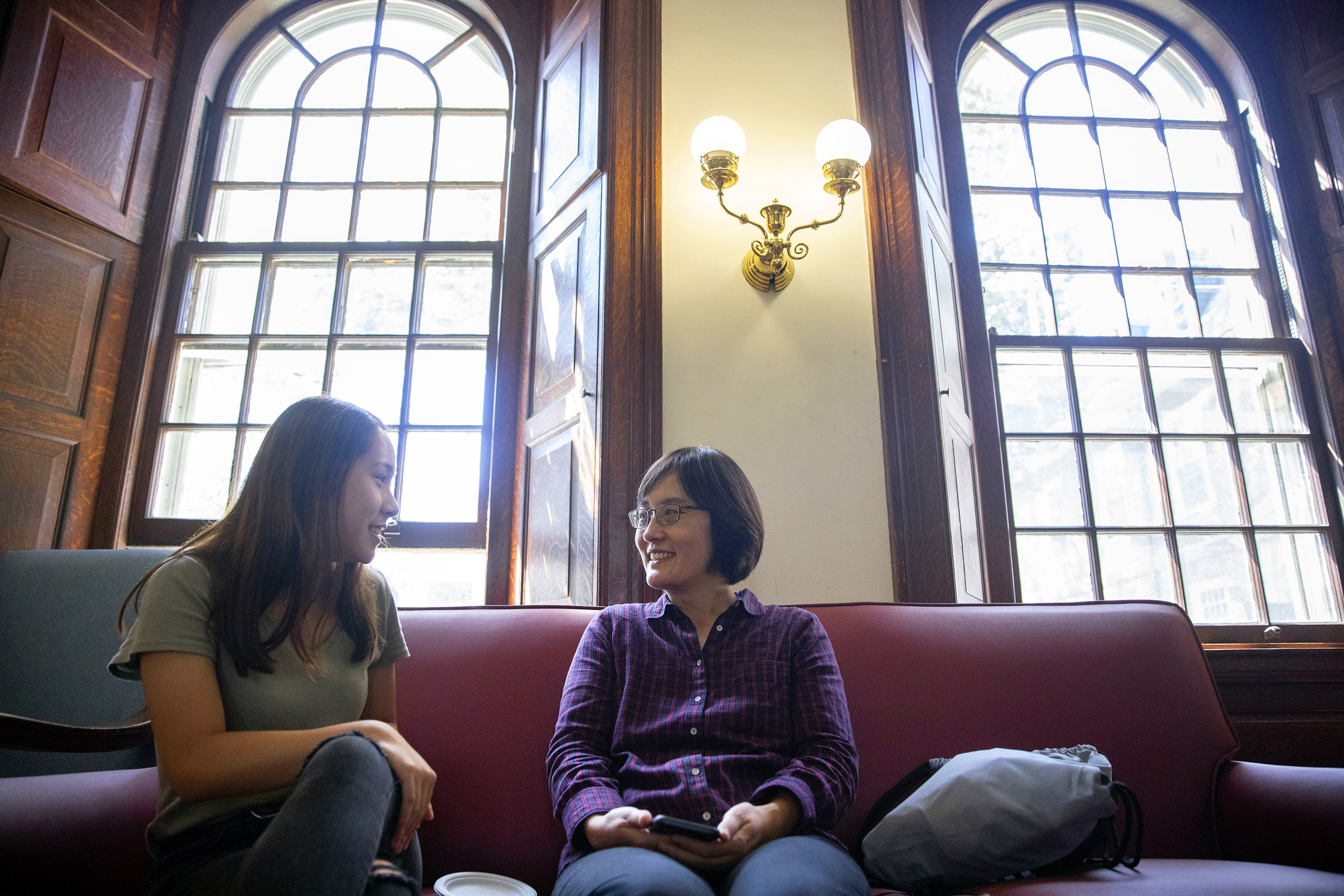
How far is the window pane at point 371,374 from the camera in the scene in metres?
3.08

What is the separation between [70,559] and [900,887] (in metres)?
2.22

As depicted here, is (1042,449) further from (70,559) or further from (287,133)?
(287,133)

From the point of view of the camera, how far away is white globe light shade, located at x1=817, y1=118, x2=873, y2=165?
100 inches

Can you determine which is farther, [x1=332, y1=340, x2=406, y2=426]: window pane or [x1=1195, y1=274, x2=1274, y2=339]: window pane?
[x1=1195, y1=274, x2=1274, y2=339]: window pane

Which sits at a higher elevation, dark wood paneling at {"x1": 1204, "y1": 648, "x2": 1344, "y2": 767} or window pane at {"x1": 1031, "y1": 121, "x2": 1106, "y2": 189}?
window pane at {"x1": 1031, "y1": 121, "x2": 1106, "y2": 189}

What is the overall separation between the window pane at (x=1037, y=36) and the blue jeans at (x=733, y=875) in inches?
145

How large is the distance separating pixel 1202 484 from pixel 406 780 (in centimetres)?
311

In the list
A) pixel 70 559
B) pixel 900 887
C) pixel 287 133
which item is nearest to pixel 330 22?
pixel 287 133

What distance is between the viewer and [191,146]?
328 centimetres

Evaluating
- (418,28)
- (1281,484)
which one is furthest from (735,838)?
(418,28)

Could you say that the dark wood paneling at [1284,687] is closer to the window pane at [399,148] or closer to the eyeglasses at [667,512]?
the eyeglasses at [667,512]

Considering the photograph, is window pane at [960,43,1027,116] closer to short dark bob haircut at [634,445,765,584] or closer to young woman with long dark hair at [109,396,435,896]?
short dark bob haircut at [634,445,765,584]

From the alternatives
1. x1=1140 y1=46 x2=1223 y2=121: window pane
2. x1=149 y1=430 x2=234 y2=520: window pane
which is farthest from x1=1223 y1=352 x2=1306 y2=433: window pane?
x1=149 y1=430 x2=234 y2=520: window pane

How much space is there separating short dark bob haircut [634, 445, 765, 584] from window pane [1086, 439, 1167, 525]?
2.03 m
